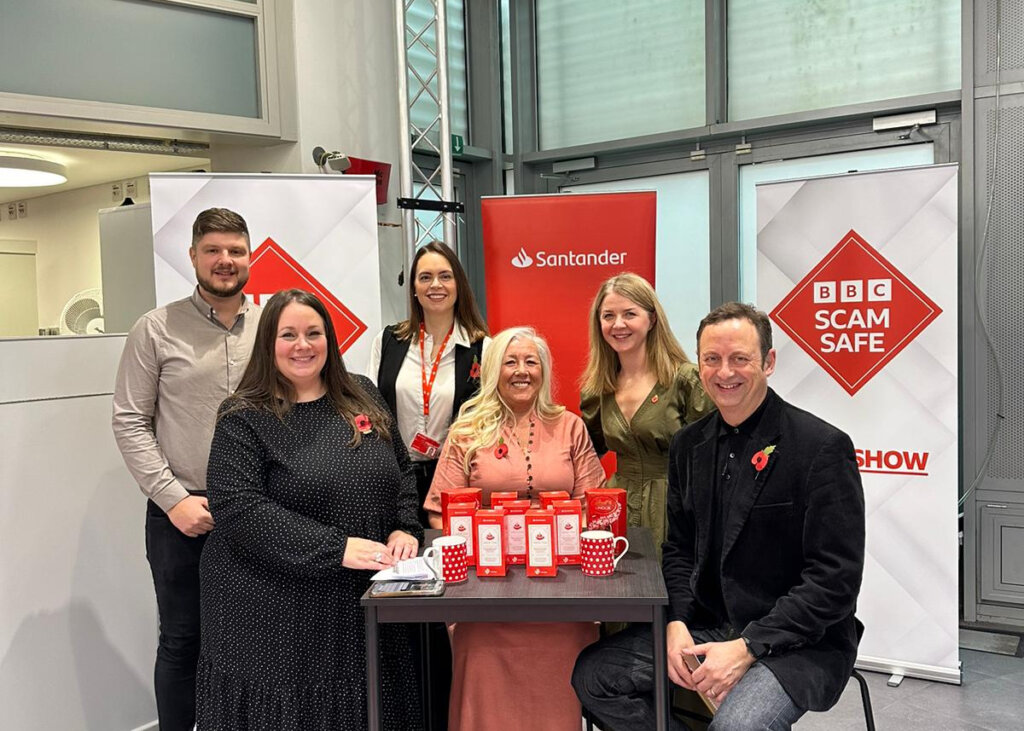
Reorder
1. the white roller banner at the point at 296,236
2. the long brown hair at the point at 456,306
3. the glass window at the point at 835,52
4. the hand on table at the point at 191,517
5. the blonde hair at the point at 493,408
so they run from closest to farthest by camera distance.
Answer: the hand on table at the point at 191,517
the blonde hair at the point at 493,408
the long brown hair at the point at 456,306
the white roller banner at the point at 296,236
the glass window at the point at 835,52

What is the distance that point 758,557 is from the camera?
84.9 inches

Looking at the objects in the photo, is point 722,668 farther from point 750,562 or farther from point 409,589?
point 409,589

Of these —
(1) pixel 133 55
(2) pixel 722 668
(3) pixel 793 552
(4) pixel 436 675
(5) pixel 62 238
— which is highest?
(1) pixel 133 55

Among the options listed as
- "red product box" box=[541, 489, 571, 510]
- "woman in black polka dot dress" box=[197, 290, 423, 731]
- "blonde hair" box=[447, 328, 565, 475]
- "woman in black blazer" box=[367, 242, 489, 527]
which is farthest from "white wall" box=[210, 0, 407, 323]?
"red product box" box=[541, 489, 571, 510]

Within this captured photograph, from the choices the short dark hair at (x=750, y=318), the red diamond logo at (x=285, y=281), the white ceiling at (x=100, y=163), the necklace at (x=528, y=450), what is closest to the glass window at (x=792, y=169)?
the red diamond logo at (x=285, y=281)

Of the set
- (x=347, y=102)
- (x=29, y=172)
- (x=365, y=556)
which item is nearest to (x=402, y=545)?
(x=365, y=556)

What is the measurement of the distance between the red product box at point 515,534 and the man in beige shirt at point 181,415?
934 mm

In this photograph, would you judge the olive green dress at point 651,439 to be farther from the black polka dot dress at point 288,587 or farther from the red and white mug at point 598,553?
the black polka dot dress at point 288,587

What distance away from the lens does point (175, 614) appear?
2.74m

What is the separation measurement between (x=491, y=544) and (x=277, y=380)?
70 centimetres

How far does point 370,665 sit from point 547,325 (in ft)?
7.11

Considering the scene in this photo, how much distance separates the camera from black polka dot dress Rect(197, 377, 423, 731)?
2270 millimetres

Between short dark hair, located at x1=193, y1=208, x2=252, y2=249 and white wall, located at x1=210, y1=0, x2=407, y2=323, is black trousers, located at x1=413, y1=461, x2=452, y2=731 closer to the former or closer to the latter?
short dark hair, located at x1=193, y1=208, x2=252, y2=249

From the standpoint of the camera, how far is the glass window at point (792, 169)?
15.0 feet
